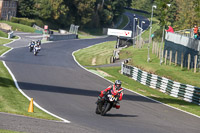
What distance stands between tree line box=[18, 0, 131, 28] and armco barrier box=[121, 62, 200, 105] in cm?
6829

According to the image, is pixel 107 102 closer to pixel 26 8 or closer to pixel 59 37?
pixel 59 37

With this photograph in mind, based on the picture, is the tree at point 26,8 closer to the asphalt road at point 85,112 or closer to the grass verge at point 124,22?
the grass verge at point 124,22

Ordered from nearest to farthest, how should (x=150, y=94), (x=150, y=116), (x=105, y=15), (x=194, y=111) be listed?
1. (x=150, y=116)
2. (x=194, y=111)
3. (x=150, y=94)
4. (x=105, y=15)

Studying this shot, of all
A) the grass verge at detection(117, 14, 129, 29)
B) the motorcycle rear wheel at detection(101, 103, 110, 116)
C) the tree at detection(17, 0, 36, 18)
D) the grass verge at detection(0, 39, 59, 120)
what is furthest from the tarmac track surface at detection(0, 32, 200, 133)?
the grass verge at detection(117, 14, 129, 29)

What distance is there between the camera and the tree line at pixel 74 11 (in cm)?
10375

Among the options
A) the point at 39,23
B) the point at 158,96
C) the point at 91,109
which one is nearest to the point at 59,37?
the point at 39,23

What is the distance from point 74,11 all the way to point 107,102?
104160 mm

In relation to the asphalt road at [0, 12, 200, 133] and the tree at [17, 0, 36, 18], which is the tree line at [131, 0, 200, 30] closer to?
the asphalt road at [0, 12, 200, 133]

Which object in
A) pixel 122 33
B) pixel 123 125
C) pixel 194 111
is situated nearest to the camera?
pixel 123 125

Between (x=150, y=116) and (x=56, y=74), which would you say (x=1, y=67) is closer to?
(x=56, y=74)

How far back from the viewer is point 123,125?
50.9 feet

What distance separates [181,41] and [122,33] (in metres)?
33.2

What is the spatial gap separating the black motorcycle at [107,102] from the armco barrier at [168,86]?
11159 millimetres

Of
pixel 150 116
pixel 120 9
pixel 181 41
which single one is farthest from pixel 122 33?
pixel 120 9
